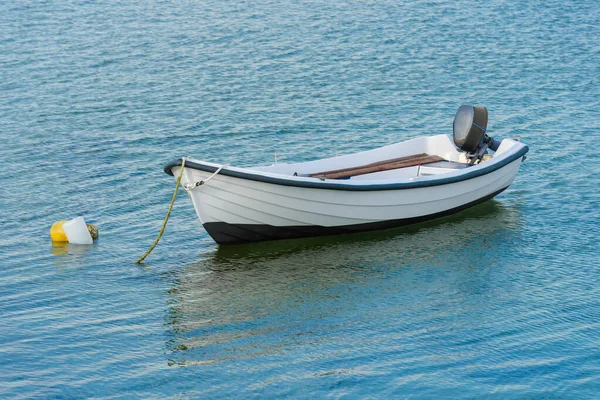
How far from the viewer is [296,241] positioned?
1217 cm

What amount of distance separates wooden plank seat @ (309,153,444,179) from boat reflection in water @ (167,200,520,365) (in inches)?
37.5

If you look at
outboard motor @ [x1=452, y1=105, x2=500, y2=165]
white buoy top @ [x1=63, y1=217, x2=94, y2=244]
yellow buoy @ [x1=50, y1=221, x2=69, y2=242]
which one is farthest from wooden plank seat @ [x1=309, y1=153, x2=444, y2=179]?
yellow buoy @ [x1=50, y1=221, x2=69, y2=242]

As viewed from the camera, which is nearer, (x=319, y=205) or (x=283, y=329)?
(x=283, y=329)

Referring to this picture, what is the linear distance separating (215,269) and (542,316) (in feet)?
13.4

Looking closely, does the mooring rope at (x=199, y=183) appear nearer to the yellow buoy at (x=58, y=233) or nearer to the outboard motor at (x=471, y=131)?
the yellow buoy at (x=58, y=233)

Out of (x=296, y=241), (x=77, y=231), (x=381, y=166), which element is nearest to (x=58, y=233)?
(x=77, y=231)

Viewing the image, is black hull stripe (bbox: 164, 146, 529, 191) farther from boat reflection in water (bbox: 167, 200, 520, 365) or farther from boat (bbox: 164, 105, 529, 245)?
boat reflection in water (bbox: 167, 200, 520, 365)

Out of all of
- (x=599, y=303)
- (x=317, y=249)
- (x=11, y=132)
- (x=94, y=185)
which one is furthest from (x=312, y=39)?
(x=599, y=303)

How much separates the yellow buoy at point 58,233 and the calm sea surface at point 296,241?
12 centimetres

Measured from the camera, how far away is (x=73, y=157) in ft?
53.5

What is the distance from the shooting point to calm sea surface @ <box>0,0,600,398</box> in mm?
8664

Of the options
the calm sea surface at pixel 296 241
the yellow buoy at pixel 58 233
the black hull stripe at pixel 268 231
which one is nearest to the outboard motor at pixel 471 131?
the calm sea surface at pixel 296 241

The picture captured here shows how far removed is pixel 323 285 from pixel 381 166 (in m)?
3.10

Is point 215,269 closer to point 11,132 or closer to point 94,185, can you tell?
point 94,185
